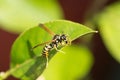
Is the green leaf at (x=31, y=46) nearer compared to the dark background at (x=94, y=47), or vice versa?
the green leaf at (x=31, y=46)

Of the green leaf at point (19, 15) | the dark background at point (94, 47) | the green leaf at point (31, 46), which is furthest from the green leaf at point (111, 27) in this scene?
the green leaf at point (31, 46)

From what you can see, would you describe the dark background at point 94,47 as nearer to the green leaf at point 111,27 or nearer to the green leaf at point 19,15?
the green leaf at point 111,27

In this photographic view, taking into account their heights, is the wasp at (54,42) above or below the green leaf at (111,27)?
above

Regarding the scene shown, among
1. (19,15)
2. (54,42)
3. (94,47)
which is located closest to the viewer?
(54,42)

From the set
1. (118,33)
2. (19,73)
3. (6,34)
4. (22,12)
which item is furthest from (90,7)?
(19,73)

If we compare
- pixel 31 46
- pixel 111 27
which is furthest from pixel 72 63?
pixel 31 46

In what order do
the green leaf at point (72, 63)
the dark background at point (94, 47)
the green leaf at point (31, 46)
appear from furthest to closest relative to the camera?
the dark background at point (94, 47)
the green leaf at point (72, 63)
the green leaf at point (31, 46)

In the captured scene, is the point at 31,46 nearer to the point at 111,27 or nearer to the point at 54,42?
the point at 54,42
